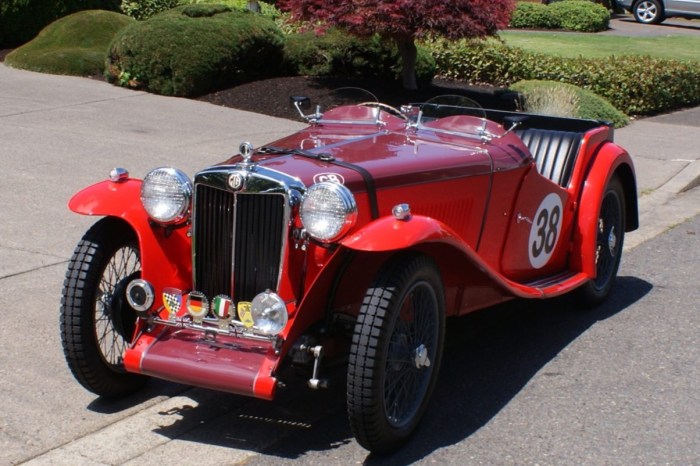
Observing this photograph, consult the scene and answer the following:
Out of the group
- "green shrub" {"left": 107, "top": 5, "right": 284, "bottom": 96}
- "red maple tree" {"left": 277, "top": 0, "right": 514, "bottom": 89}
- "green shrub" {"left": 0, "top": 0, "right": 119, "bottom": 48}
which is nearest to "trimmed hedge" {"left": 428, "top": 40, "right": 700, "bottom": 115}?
"red maple tree" {"left": 277, "top": 0, "right": 514, "bottom": 89}

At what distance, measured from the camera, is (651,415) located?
4.93 meters

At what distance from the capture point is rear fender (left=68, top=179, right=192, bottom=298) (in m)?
4.74

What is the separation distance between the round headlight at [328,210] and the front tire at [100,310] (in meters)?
1.04

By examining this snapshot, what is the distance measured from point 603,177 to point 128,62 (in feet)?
28.7

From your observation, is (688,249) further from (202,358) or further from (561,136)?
(202,358)

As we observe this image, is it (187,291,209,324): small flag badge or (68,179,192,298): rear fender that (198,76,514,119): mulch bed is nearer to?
(68,179,192,298): rear fender

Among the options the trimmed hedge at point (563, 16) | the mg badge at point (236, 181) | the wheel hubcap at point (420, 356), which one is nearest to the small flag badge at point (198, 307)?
the mg badge at point (236, 181)

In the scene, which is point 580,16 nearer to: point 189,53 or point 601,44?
point 601,44

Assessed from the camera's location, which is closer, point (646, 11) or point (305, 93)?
point (305, 93)

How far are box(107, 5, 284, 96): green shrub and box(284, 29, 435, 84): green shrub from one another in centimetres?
42

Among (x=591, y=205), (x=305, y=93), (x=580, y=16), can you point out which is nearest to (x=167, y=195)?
(x=591, y=205)

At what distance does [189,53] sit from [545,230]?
27.5ft

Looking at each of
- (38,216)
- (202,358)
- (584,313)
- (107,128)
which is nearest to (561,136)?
(584,313)

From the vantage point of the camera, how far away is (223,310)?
452 centimetres
